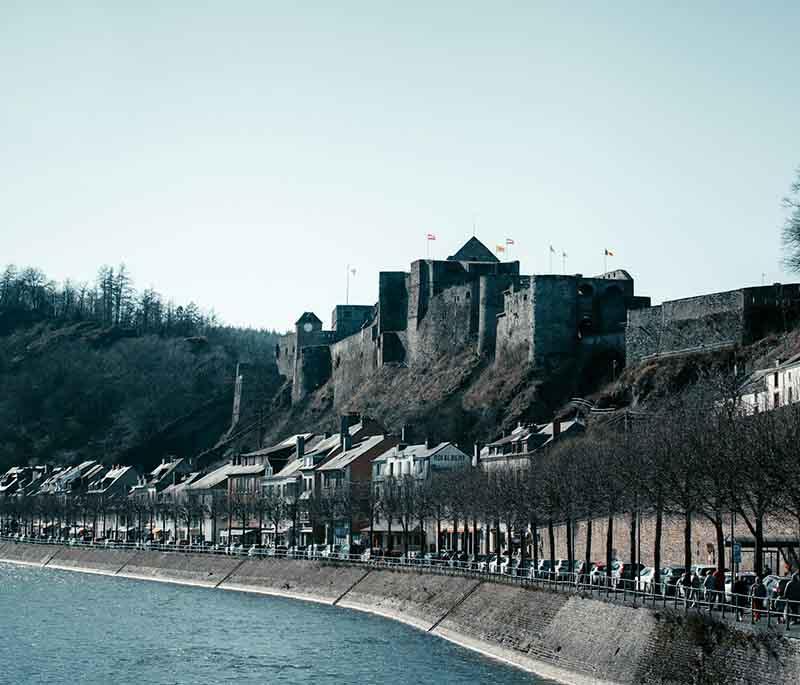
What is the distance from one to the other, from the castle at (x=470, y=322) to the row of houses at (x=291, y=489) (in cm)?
1278

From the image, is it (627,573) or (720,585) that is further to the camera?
(627,573)

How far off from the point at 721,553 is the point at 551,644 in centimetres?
656

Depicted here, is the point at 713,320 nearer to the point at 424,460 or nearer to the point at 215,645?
the point at 424,460

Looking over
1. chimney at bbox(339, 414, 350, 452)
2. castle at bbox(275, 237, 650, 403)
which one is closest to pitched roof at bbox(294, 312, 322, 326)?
castle at bbox(275, 237, 650, 403)

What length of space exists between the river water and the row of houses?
15.4 m

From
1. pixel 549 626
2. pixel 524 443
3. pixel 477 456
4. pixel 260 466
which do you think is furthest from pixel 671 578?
pixel 260 466

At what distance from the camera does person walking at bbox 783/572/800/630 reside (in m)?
40.8

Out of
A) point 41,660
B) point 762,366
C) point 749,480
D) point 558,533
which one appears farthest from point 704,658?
point 762,366

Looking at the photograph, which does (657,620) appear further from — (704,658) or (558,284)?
(558,284)

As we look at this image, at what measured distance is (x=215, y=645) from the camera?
65812mm

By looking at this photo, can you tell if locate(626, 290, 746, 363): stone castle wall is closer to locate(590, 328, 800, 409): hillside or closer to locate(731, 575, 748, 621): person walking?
locate(590, 328, 800, 409): hillside

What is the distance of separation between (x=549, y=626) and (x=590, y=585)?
211 cm

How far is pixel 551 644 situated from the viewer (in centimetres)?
5331

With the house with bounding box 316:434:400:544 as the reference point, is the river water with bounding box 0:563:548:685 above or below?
below
